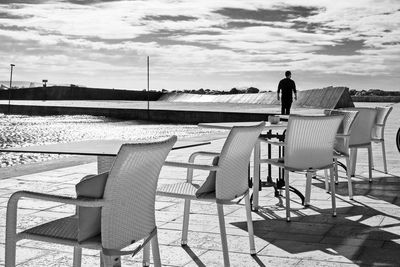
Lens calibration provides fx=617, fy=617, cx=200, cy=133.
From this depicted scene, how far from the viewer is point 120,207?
7.82 feet

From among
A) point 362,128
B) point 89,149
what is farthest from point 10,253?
point 362,128

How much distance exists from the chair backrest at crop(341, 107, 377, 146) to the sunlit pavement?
482 millimetres

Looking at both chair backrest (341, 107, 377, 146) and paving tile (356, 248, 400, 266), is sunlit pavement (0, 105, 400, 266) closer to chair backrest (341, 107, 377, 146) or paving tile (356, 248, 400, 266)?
paving tile (356, 248, 400, 266)

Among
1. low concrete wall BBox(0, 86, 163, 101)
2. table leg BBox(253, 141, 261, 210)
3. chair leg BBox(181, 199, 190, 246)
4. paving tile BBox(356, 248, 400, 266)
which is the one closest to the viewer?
paving tile BBox(356, 248, 400, 266)

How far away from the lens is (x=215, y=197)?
3.38 m

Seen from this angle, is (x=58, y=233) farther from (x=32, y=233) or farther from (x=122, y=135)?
(x=122, y=135)

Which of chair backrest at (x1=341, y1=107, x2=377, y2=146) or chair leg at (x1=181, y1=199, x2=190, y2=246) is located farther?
chair backrest at (x1=341, y1=107, x2=377, y2=146)

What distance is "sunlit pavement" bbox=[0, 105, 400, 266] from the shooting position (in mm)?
3648

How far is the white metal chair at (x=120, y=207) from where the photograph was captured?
2293 millimetres

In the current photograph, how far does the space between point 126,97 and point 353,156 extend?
239ft

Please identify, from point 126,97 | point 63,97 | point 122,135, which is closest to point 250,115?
point 122,135

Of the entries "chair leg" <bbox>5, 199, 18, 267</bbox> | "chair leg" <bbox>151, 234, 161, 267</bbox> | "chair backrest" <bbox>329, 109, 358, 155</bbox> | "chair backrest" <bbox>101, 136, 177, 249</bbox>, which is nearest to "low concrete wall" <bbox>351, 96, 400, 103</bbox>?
"chair backrest" <bbox>329, 109, 358, 155</bbox>

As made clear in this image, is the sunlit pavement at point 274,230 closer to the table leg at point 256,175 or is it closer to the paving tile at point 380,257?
the paving tile at point 380,257

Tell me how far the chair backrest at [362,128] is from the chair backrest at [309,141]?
4.98 ft
